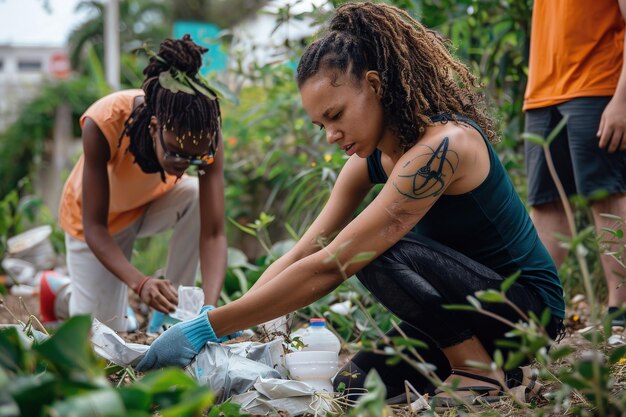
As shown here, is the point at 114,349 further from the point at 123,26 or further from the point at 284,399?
the point at 123,26

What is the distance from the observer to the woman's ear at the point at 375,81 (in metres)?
1.97

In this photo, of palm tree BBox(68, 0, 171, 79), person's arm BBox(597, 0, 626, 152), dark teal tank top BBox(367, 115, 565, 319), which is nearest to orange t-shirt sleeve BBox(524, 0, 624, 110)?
person's arm BBox(597, 0, 626, 152)

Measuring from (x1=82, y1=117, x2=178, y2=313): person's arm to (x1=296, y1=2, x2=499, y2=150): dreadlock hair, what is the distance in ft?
3.88

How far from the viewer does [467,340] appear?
205cm

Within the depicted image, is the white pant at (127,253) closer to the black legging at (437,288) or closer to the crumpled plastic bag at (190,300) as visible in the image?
the crumpled plastic bag at (190,300)

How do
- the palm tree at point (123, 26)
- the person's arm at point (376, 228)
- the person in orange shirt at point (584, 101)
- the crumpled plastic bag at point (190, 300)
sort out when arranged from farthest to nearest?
the palm tree at point (123, 26)
the crumpled plastic bag at point (190, 300)
the person in orange shirt at point (584, 101)
the person's arm at point (376, 228)

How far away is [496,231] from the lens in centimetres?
208

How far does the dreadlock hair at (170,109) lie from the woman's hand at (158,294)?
1.46ft

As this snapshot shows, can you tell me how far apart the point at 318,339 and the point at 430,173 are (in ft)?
2.36

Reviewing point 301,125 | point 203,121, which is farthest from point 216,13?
point 203,121

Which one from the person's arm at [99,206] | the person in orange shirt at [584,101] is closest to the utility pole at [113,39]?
the person's arm at [99,206]

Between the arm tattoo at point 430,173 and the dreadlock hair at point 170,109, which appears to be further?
the dreadlock hair at point 170,109

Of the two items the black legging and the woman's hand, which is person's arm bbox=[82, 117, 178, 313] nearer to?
the woman's hand

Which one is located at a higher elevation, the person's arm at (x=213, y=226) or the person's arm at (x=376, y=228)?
the person's arm at (x=376, y=228)
